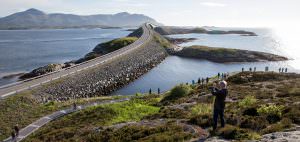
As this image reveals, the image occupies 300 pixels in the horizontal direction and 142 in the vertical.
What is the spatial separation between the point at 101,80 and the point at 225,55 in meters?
73.0

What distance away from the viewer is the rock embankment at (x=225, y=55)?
123 meters

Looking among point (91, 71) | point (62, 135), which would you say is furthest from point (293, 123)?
point (91, 71)

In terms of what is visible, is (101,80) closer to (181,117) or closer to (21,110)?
(21,110)

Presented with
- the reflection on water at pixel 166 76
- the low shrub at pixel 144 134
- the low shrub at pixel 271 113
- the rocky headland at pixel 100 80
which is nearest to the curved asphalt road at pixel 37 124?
the low shrub at pixel 144 134

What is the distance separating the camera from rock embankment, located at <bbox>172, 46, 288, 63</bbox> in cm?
12259

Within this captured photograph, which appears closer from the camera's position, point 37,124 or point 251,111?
point 251,111

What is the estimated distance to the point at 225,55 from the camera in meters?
127

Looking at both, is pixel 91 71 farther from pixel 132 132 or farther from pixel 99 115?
pixel 132 132

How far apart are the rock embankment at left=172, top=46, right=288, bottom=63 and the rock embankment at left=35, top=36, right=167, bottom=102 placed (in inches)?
1231

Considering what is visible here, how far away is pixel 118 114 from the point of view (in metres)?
28.3

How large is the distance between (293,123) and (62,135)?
13998mm

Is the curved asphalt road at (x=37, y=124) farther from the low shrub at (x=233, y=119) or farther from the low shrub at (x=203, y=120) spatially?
the low shrub at (x=233, y=119)

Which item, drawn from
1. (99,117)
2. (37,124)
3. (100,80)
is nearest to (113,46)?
(100,80)

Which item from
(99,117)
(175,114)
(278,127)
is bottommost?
(99,117)
